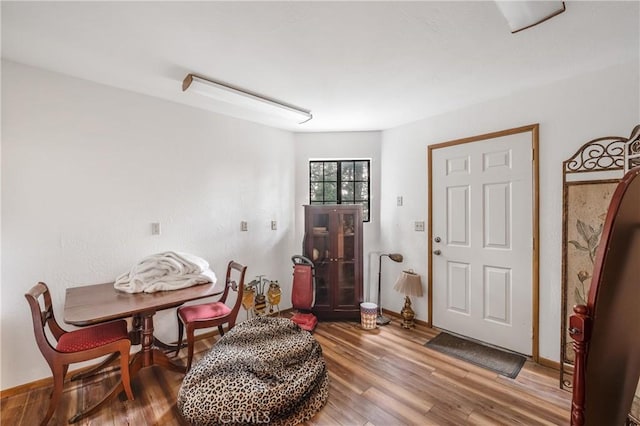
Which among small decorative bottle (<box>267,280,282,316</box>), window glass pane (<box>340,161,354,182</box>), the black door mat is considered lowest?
the black door mat

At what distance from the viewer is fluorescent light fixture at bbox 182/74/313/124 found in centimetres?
211

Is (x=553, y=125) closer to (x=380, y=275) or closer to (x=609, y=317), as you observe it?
(x=609, y=317)

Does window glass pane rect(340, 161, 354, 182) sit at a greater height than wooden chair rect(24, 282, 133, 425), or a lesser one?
greater

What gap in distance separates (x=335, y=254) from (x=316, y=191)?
0.94 meters

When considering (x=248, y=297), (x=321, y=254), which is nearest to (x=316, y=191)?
(x=321, y=254)

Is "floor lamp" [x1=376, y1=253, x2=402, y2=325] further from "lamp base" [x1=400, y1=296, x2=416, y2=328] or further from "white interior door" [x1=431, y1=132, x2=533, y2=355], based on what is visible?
"white interior door" [x1=431, y1=132, x2=533, y2=355]

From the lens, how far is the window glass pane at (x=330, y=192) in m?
3.66

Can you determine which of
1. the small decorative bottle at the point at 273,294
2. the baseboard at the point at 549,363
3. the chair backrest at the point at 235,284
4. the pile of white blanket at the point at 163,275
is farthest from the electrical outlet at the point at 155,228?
the baseboard at the point at 549,363

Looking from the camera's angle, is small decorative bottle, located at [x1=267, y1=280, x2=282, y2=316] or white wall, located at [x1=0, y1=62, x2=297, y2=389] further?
small decorative bottle, located at [x1=267, y1=280, x2=282, y2=316]

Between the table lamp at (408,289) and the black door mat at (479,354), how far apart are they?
339 millimetres

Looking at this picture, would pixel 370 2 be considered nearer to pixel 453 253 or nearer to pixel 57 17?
pixel 57 17

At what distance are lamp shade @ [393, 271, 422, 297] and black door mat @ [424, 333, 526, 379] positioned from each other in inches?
19.3

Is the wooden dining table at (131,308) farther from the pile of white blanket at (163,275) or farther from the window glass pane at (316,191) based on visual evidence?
the window glass pane at (316,191)

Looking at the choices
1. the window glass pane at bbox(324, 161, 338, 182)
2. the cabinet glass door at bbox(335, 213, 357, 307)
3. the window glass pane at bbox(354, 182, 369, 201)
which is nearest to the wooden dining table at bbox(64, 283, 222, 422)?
the cabinet glass door at bbox(335, 213, 357, 307)
